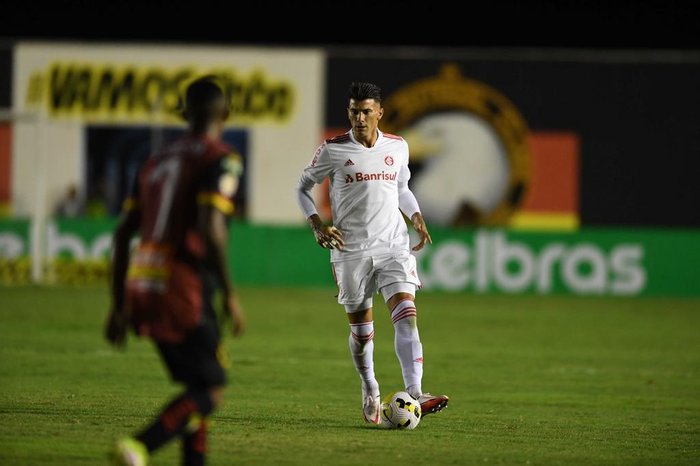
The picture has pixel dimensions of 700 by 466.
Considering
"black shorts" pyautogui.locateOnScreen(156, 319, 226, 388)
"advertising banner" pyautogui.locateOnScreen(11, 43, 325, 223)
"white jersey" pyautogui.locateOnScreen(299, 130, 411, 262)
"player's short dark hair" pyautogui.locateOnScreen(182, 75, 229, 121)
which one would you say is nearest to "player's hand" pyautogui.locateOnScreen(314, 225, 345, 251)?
"white jersey" pyautogui.locateOnScreen(299, 130, 411, 262)

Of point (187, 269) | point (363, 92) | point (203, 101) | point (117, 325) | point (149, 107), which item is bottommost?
point (117, 325)

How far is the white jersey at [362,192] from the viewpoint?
10.1 m

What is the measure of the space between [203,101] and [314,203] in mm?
3502

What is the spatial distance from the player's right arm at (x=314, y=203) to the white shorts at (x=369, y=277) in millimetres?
208

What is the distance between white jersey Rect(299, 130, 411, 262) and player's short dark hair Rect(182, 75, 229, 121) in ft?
11.2

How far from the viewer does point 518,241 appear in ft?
87.4

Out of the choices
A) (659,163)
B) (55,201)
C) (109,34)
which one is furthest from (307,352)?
(109,34)

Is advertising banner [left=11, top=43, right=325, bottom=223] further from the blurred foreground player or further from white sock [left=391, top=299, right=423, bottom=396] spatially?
the blurred foreground player

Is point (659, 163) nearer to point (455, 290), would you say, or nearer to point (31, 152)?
point (455, 290)

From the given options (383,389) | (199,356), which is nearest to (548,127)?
(383,389)

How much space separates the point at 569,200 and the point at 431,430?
80.5ft

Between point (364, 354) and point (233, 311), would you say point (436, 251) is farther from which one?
point (233, 311)

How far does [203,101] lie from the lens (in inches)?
262

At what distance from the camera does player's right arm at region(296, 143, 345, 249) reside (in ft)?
32.5
